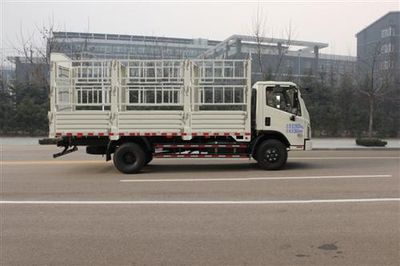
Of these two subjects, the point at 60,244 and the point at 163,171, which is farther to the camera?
the point at 163,171

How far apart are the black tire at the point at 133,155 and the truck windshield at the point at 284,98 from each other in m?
3.98

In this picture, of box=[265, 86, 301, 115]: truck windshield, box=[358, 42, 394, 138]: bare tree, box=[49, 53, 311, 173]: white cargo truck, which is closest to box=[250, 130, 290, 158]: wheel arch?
box=[49, 53, 311, 173]: white cargo truck

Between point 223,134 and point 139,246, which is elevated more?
point 223,134

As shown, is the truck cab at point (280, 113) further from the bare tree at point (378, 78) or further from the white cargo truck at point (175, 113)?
the bare tree at point (378, 78)

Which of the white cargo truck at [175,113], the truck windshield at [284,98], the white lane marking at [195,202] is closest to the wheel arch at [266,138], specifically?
the white cargo truck at [175,113]

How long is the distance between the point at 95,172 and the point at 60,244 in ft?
24.1

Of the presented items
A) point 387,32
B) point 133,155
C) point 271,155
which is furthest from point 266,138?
point 387,32

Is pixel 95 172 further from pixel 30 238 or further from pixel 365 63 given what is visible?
pixel 365 63

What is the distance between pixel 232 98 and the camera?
1305cm

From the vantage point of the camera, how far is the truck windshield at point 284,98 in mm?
13328

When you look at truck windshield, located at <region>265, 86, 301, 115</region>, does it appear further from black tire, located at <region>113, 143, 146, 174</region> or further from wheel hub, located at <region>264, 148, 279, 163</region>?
black tire, located at <region>113, 143, 146, 174</region>

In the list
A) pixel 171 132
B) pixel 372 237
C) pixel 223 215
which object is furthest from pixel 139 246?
pixel 171 132

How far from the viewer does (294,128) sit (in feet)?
43.7

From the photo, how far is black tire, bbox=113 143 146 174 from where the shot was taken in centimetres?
1282
